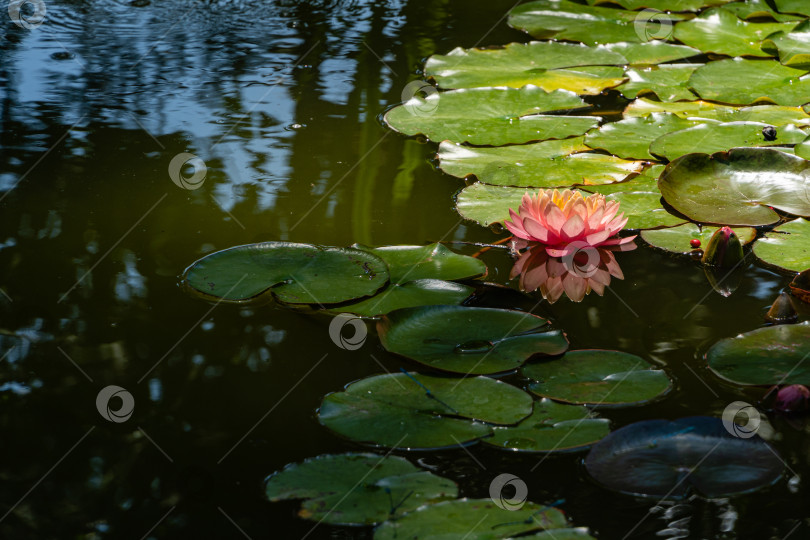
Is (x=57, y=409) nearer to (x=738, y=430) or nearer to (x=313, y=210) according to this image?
(x=313, y=210)

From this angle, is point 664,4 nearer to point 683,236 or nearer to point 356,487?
point 683,236

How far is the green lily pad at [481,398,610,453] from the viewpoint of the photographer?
1321mm

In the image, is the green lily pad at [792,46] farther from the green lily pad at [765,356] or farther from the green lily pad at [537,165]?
the green lily pad at [765,356]

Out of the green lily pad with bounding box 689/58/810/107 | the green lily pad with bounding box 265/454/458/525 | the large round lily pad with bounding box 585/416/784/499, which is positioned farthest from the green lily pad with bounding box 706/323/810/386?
the green lily pad with bounding box 689/58/810/107

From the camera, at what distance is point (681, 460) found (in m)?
1.27

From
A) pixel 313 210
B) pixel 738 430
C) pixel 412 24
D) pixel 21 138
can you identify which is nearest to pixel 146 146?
pixel 21 138

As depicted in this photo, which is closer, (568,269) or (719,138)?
(568,269)

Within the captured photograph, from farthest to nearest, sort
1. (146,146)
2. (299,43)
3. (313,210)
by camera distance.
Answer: (299,43)
(146,146)
(313,210)

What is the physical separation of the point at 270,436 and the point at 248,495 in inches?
5.8

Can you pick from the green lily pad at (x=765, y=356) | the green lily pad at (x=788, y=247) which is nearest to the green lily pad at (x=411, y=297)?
the green lily pad at (x=765, y=356)

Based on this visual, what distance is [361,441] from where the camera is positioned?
4.39ft

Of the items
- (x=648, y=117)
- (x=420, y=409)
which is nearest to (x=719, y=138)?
(x=648, y=117)

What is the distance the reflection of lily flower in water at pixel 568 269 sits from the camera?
1858 mm

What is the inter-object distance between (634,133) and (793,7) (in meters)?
1.81
